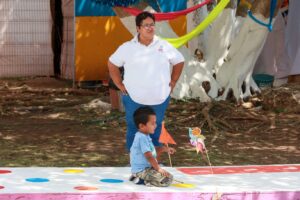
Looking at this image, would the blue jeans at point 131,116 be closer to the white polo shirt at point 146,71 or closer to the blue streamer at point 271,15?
the white polo shirt at point 146,71

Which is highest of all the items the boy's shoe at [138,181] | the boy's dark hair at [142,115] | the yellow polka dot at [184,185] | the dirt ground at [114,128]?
the boy's dark hair at [142,115]

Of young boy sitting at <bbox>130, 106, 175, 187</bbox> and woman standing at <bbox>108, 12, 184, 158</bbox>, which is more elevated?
woman standing at <bbox>108, 12, 184, 158</bbox>

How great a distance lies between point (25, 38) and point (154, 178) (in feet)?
29.0

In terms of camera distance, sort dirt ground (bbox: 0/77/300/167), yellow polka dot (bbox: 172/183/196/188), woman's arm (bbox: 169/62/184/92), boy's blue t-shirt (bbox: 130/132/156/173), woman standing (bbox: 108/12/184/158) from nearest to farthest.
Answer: boy's blue t-shirt (bbox: 130/132/156/173) → yellow polka dot (bbox: 172/183/196/188) → woman standing (bbox: 108/12/184/158) → woman's arm (bbox: 169/62/184/92) → dirt ground (bbox: 0/77/300/167)

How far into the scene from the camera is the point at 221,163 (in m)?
7.30

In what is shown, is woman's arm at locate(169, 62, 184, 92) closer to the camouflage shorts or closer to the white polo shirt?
the white polo shirt

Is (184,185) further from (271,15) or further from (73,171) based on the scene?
(271,15)

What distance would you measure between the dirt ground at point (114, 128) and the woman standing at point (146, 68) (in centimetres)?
122

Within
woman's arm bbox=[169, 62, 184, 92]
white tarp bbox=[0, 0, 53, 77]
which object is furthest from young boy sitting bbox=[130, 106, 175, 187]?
white tarp bbox=[0, 0, 53, 77]

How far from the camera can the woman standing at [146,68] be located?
5996 millimetres

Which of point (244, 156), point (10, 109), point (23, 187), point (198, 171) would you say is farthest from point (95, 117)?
point (23, 187)

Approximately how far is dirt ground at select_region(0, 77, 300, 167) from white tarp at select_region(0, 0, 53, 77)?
192 cm

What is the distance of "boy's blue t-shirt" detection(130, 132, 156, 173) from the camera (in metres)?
5.54

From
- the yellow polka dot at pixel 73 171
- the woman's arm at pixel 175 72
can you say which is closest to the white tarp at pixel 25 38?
the yellow polka dot at pixel 73 171
